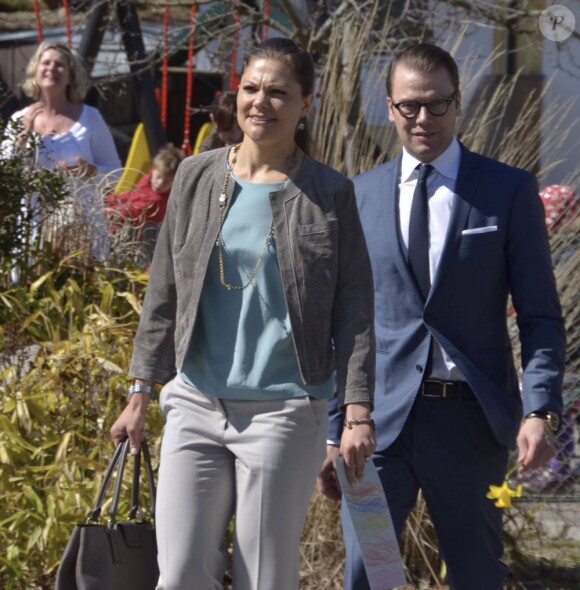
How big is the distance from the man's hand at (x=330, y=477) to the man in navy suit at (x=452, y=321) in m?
0.11

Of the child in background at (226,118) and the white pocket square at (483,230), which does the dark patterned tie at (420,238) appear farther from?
the child in background at (226,118)

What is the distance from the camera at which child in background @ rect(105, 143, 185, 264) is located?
573 cm

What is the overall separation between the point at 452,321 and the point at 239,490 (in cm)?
77

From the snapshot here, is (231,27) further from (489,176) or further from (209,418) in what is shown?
(209,418)

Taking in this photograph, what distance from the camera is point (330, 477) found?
3.32 metres

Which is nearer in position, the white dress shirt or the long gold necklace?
the long gold necklace

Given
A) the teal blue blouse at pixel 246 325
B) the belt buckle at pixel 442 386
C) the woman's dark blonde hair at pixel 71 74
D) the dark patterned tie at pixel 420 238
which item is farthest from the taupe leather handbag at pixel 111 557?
the woman's dark blonde hair at pixel 71 74

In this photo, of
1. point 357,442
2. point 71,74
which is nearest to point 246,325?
point 357,442

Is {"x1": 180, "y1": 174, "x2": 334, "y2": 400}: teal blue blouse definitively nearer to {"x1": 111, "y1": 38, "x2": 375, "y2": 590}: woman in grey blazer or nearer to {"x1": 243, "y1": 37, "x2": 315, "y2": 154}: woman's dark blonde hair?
{"x1": 111, "y1": 38, "x2": 375, "y2": 590}: woman in grey blazer

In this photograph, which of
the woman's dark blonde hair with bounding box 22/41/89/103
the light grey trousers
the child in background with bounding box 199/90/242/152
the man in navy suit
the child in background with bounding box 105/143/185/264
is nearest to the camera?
the light grey trousers

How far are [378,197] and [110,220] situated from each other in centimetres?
261

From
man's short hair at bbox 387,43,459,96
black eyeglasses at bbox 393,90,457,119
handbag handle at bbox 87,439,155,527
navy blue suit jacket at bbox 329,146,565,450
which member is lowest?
handbag handle at bbox 87,439,155,527

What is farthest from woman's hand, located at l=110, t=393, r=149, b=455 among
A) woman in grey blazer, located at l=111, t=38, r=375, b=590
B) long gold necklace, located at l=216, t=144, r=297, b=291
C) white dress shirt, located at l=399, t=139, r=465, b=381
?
white dress shirt, located at l=399, t=139, r=465, b=381

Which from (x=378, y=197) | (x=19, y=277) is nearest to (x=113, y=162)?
(x=19, y=277)
